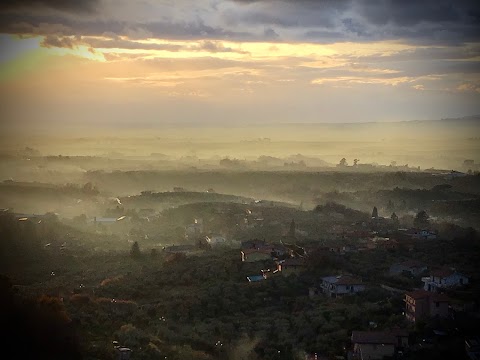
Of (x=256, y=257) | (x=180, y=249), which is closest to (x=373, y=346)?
(x=256, y=257)

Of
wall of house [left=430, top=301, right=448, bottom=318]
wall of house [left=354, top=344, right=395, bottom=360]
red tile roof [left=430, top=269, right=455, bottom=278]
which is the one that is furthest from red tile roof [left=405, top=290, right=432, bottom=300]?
red tile roof [left=430, top=269, right=455, bottom=278]

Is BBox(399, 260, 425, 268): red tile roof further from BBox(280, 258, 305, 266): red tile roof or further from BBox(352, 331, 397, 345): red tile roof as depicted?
BBox(352, 331, 397, 345): red tile roof

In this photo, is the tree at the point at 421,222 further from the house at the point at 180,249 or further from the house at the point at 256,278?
the house at the point at 256,278

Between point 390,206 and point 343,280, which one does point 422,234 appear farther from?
point 390,206

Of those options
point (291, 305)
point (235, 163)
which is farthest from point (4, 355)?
point (235, 163)

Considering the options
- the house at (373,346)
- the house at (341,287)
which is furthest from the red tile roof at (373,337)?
the house at (341,287)

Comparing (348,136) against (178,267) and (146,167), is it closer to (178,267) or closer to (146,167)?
(146,167)
